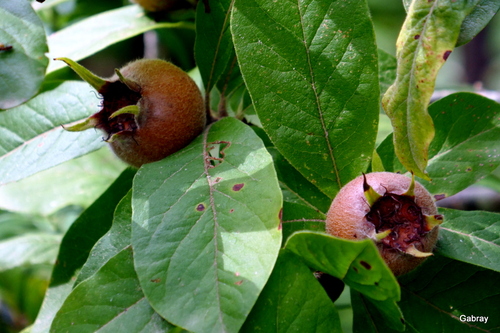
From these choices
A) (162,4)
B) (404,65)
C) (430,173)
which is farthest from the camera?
(162,4)

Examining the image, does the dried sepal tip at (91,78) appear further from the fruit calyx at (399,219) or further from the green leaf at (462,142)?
the green leaf at (462,142)

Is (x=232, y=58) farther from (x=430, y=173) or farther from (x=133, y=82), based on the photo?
(x=430, y=173)

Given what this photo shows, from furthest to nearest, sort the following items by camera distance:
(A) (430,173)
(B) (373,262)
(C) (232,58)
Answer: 1. (C) (232,58)
2. (A) (430,173)
3. (B) (373,262)

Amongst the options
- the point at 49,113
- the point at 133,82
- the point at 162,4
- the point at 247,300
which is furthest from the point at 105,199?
the point at 247,300

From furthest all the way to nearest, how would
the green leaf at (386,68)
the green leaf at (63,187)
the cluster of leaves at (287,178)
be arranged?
the green leaf at (63,187) < the green leaf at (386,68) < the cluster of leaves at (287,178)

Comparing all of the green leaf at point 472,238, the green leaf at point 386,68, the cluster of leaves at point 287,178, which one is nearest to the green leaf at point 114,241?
the cluster of leaves at point 287,178

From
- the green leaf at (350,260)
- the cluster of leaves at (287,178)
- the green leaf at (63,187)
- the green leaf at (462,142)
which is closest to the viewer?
the green leaf at (350,260)

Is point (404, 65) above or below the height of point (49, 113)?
above
